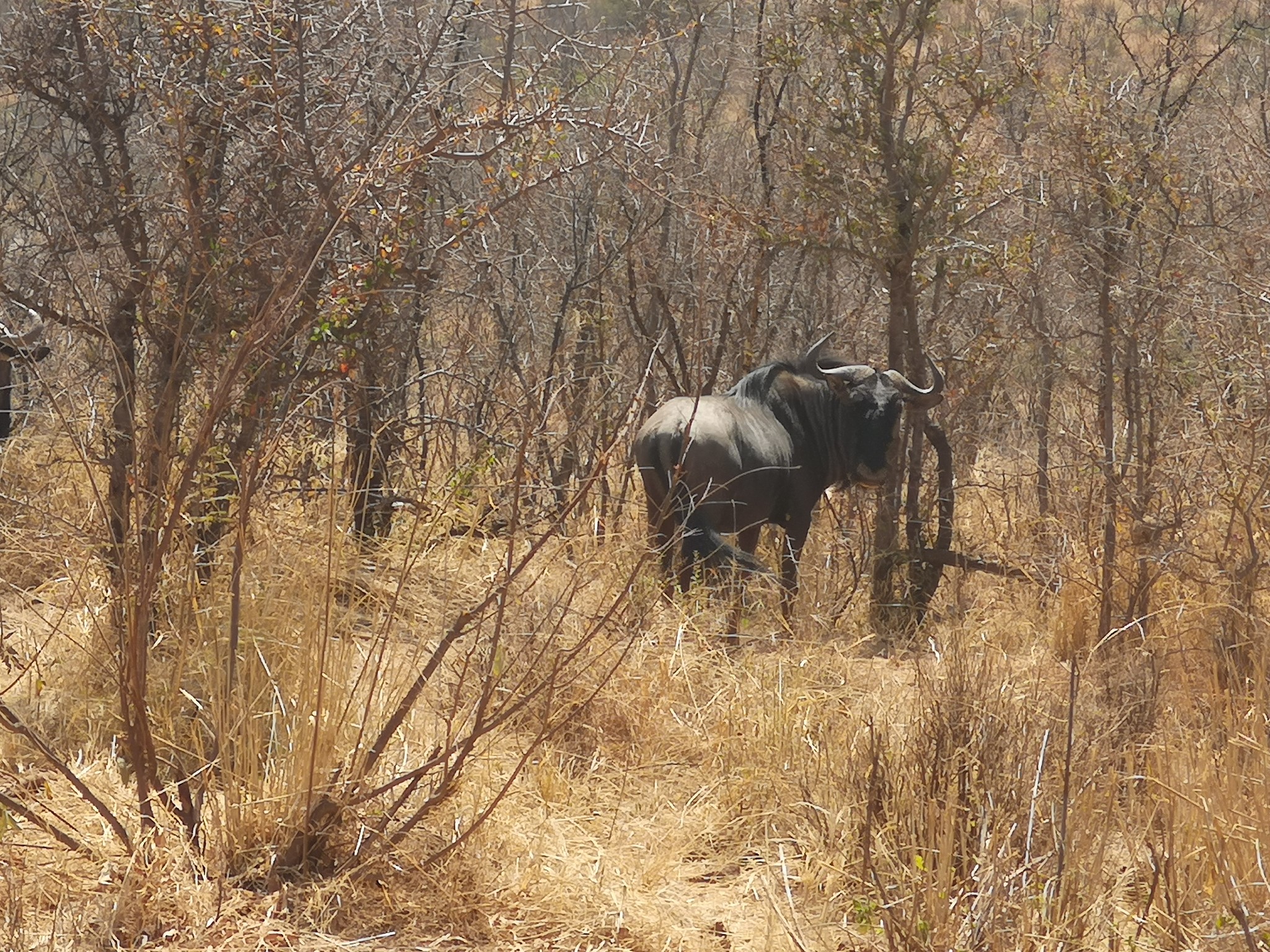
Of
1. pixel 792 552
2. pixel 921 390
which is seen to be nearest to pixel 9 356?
pixel 792 552

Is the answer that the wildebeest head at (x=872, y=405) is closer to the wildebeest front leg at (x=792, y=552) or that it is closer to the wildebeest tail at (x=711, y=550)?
the wildebeest front leg at (x=792, y=552)

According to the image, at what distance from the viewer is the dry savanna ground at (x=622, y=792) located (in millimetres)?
3473

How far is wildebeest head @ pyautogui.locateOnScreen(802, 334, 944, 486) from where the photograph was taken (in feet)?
26.1

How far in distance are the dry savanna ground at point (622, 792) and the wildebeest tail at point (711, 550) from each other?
1124 mm

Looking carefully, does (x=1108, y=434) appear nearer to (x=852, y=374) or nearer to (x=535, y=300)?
(x=852, y=374)

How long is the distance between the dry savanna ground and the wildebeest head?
2.22 m

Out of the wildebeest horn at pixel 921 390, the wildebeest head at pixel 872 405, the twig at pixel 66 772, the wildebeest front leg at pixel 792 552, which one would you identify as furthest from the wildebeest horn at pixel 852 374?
the twig at pixel 66 772

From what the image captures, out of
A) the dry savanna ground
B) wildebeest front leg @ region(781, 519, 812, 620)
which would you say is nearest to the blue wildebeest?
the dry savanna ground

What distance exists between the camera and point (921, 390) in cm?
802

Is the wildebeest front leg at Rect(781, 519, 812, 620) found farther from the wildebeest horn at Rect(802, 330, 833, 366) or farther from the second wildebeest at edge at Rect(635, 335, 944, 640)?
the wildebeest horn at Rect(802, 330, 833, 366)

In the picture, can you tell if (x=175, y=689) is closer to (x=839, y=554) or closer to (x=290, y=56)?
(x=290, y=56)

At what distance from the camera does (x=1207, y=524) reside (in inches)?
257

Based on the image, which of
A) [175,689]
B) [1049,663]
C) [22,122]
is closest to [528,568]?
[1049,663]

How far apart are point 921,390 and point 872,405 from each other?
0.91 feet
